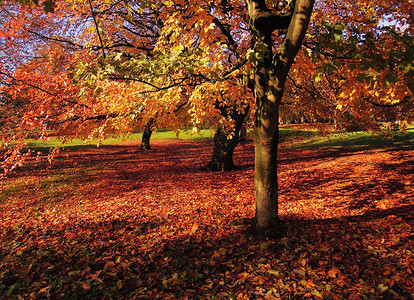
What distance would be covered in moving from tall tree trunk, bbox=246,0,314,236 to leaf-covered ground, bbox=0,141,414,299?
2.41 feet

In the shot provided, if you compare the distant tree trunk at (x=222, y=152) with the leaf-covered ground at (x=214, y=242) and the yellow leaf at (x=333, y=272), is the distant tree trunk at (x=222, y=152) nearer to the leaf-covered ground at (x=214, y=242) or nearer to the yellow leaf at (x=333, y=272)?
the leaf-covered ground at (x=214, y=242)

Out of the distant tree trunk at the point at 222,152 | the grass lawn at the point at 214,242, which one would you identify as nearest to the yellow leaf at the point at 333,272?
the grass lawn at the point at 214,242

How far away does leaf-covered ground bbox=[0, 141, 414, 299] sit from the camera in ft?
12.4

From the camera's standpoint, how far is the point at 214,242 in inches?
209

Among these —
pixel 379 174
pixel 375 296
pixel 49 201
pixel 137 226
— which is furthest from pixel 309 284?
pixel 49 201

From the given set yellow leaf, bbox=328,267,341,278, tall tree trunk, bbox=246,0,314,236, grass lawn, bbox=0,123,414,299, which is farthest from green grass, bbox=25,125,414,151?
yellow leaf, bbox=328,267,341,278

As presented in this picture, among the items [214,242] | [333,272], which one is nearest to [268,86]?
[333,272]

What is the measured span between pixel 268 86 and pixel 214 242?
3.44 metres

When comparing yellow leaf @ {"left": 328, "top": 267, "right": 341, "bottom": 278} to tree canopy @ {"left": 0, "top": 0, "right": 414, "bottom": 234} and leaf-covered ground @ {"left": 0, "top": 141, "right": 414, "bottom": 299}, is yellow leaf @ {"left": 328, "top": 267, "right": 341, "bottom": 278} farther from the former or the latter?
tree canopy @ {"left": 0, "top": 0, "right": 414, "bottom": 234}

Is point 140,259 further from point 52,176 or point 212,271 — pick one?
point 52,176

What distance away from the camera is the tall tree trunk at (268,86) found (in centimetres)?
395

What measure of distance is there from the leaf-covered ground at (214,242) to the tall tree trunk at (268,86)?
0.74m

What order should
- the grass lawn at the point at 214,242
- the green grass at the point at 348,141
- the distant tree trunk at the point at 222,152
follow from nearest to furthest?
1. the grass lawn at the point at 214,242
2. the distant tree trunk at the point at 222,152
3. the green grass at the point at 348,141

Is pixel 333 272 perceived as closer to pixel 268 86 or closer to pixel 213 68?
pixel 268 86
